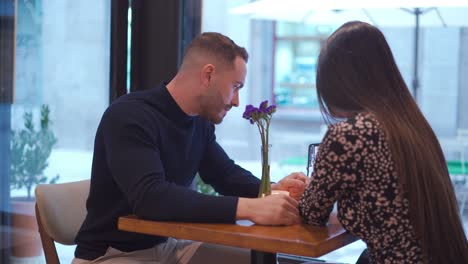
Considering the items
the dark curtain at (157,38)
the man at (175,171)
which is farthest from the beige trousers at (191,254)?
the dark curtain at (157,38)

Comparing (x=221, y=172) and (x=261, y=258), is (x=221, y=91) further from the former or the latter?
(x=261, y=258)

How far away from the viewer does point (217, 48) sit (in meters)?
2.32

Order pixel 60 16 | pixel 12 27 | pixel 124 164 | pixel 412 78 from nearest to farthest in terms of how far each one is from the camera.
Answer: pixel 124 164
pixel 12 27
pixel 60 16
pixel 412 78

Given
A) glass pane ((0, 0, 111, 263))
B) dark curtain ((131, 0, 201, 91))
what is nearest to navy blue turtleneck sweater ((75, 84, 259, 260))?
glass pane ((0, 0, 111, 263))

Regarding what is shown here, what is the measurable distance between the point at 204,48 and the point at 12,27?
55.7 inches

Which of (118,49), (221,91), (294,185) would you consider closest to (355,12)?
(118,49)

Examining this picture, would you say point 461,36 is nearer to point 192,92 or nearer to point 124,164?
point 192,92

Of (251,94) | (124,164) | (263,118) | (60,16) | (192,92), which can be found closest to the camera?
(124,164)

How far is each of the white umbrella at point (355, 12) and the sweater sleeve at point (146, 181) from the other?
84.4 inches

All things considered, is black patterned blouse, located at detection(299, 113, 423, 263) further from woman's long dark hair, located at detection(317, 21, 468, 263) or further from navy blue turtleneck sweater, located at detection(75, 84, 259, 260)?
navy blue turtleneck sweater, located at detection(75, 84, 259, 260)

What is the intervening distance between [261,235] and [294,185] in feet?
1.63

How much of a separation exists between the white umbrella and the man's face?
1.74 meters

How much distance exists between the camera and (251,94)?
4594 millimetres

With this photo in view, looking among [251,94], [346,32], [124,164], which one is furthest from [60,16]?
[346,32]
